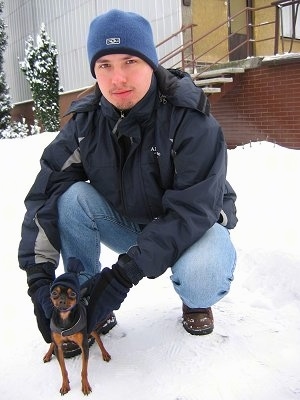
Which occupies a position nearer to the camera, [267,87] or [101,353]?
[101,353]

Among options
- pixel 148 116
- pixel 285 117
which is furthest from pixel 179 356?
pixel 285 117

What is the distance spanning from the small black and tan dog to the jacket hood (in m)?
0.79

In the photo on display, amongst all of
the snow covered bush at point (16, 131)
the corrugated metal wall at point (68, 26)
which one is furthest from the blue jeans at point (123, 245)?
the snow covered bush at point (16, 131)

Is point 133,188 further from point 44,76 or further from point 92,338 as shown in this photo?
point 44,76

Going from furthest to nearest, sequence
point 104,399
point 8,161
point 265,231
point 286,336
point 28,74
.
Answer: point 28,74 < point 8,161 < point 265,231 < point 286,336 < point 104,399

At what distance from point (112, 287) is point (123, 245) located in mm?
539

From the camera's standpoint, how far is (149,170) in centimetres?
196

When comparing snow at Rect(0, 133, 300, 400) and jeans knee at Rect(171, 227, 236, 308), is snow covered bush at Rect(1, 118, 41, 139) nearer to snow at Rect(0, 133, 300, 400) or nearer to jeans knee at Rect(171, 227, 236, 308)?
snow at Rect(0, 133, 300, 400)

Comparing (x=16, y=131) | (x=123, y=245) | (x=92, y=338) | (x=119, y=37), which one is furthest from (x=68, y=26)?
(x=92, y=338)

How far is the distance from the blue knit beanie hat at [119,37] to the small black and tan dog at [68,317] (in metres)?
0.87

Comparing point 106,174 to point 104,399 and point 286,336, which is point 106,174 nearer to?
point 104,399

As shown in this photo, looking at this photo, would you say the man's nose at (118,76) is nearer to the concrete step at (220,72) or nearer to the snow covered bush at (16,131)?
the concrete step at (220,72)

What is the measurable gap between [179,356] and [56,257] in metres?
0.72

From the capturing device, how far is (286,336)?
6.89 feet
